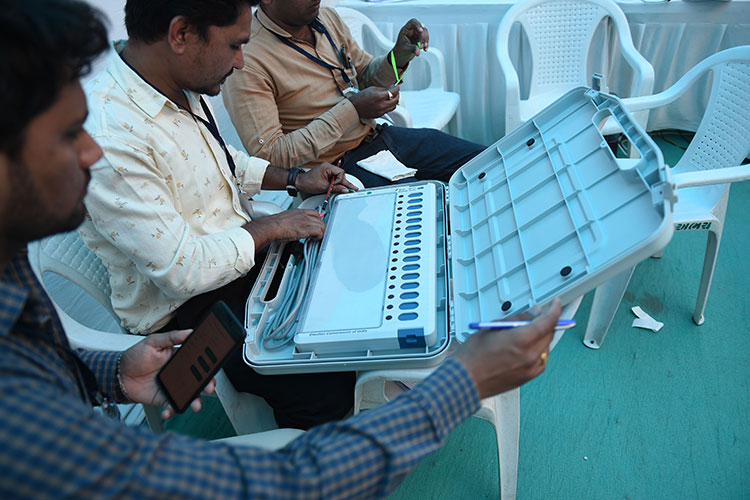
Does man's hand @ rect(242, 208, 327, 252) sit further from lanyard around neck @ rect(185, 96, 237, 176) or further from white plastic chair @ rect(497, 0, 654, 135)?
white plastic chair @ rect(497, 0, 654, 135)

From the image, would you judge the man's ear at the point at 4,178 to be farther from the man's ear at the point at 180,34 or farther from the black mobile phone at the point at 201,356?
the man's ear at the point at 180,34

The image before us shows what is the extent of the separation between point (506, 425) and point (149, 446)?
0.81 meters

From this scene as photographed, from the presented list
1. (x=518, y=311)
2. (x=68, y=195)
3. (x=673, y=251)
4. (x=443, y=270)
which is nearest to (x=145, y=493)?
(x=68, y=195)

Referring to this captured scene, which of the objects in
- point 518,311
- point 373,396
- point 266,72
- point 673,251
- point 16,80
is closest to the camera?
point 16,80

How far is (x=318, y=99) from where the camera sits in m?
1.80

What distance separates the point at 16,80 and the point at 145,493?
416 millimetres

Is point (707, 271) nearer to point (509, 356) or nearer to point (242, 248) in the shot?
point (509, 356)

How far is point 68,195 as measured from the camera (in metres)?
0.56

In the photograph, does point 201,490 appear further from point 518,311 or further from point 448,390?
point 518,311

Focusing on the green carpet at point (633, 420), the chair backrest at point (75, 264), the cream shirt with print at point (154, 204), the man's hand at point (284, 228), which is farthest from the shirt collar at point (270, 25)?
the green carpet at point (633, 420)

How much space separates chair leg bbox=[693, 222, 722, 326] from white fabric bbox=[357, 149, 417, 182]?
101 centimetres

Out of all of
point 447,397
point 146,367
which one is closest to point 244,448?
point 447,397

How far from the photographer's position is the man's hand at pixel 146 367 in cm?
92

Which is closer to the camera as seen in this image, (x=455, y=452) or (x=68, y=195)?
(x=68, y=195)
